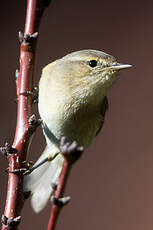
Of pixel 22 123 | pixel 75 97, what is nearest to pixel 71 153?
pixel 22 123

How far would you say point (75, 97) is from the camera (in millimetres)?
1720

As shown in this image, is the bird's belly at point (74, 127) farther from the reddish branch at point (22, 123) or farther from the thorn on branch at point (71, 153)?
the thorn on branch at point (71, 153)

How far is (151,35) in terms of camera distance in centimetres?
329

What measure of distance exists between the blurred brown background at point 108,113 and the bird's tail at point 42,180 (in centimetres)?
110

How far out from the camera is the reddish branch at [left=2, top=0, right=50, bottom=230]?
104 cm

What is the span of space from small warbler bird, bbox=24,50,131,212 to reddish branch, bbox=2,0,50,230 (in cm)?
47

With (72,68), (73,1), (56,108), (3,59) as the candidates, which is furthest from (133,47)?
(56,108)

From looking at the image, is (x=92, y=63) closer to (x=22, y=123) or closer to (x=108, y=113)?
(x=22, y=123)

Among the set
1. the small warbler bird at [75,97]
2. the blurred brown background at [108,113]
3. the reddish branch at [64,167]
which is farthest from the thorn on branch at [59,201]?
the blurred brown background at [108,113]

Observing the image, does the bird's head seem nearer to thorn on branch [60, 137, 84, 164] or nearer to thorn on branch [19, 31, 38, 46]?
thorn on branch [19, 31, 38, 46]

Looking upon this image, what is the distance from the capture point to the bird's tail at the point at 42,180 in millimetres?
1855

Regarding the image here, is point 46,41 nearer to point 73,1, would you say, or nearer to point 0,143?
point 73,1

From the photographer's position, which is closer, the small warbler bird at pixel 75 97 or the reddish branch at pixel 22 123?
the reddish branch at pixel 22 123

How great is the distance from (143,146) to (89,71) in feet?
4.89
